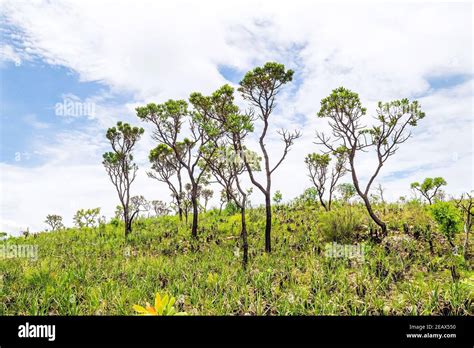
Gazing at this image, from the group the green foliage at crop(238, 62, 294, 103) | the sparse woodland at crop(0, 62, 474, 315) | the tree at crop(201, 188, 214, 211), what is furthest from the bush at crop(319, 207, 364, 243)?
the tree at crop(201, 188, 214, 211)

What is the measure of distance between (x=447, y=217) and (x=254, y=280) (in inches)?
236

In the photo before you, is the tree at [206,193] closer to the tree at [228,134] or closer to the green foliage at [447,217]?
the tree at [228,134]

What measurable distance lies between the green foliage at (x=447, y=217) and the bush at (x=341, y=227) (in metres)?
3.40

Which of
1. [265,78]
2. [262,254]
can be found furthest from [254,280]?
[265,78]

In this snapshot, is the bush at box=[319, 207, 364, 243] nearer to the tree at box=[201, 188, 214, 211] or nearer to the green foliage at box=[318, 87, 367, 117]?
the green foliage at box=[318, 87, 367, 117]

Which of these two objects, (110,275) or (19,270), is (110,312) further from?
(19,270)

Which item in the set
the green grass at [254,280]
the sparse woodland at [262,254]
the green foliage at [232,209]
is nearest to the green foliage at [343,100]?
the sparse woodland at [262,254]

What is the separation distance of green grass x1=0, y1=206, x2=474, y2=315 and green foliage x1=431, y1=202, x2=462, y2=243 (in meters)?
1.00

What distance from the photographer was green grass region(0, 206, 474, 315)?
6565 millimetres

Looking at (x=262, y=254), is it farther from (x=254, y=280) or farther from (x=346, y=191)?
(x=346, y=191)

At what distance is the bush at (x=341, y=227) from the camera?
12180 mm

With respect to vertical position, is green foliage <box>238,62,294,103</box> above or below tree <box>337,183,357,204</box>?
above

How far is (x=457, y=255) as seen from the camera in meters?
9.26

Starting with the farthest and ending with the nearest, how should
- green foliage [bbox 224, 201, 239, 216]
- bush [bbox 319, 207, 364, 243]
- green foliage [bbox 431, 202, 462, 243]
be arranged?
green foliage [bbox 224, 201, 239, 216], bush [bbox 319, 207, 364, 243], green foliage [bbox 431, 202, 462, 243]
